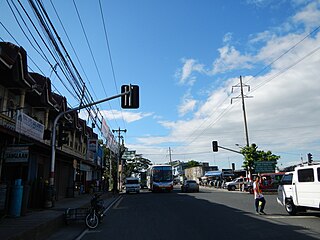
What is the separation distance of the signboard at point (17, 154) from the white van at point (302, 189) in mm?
11723

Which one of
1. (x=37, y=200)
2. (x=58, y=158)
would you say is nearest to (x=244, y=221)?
(x=37, y=200)

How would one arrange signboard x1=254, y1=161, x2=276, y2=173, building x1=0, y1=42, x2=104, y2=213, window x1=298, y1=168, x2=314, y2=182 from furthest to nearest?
signboard x1=254, y1=161, x2=276, y2=173
window x1=298, y1=168, x2=314, y2=182
building x1=0, y1=42, x2=104, y2=213

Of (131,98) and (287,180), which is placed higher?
(131,98)

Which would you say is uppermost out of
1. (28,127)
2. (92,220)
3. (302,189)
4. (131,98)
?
(131,98)

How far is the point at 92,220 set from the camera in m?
11.5

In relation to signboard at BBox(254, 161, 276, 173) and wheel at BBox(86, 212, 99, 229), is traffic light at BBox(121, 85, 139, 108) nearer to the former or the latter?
wheel at BBox(86, 212, 99, 229)

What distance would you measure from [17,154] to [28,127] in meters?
2.52

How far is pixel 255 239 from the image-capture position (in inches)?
345

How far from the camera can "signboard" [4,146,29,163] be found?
13.0 m

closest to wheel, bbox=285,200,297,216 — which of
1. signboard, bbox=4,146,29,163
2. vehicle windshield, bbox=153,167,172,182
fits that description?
signboard, bbox=4,146,29,163

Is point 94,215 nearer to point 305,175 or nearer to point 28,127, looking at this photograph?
point 28,127

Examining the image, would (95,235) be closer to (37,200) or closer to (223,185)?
(37,200)

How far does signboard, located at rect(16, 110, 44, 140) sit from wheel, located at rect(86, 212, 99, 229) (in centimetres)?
533

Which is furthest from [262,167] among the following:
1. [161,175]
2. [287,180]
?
[287,180]
